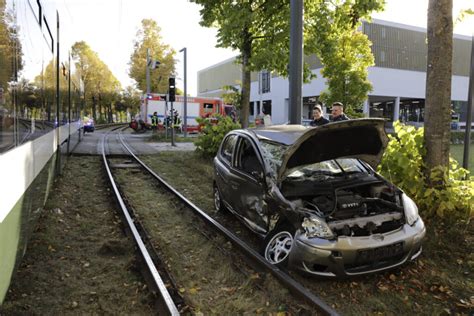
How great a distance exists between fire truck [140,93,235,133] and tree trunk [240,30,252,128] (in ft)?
52.6

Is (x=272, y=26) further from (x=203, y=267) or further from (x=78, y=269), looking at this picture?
(x=78, y=269)

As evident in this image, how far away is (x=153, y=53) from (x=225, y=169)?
41.1 meters

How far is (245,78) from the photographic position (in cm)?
1299

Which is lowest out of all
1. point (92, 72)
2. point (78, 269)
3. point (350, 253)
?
point (78, 269)

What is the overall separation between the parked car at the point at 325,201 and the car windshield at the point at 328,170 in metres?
0.01

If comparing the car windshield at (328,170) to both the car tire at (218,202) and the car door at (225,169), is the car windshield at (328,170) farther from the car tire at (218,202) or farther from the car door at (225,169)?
the car tire at (218,202)

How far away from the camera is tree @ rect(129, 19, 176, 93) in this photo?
4472cm

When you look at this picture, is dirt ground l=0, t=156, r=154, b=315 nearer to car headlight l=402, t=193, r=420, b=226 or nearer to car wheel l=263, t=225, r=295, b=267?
car wheel l=263, t=225, r=295, b=267

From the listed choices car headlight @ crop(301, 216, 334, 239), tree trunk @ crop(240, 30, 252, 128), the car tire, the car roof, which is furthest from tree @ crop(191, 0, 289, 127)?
car headlight @ crop(301, 216, 334, 239)

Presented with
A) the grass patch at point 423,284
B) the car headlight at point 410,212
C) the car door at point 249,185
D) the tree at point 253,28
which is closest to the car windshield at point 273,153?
the car door at point 249,185

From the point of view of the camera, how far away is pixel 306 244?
3.95 metres

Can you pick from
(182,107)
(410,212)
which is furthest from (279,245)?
(182,107)

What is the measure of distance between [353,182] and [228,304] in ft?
7.01

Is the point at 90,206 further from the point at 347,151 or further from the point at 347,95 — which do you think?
the point at 347,95
